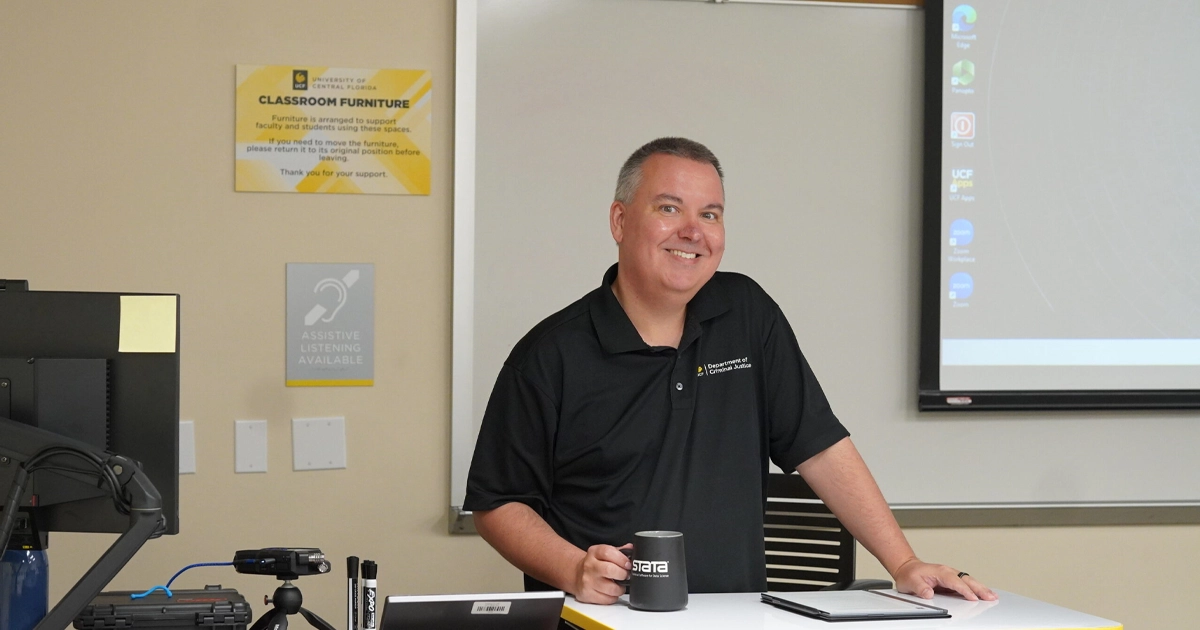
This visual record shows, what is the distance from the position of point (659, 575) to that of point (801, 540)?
3.24ft

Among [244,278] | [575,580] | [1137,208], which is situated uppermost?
[1137,208]

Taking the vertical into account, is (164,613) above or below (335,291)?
below

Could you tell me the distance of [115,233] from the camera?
2779 millimetres

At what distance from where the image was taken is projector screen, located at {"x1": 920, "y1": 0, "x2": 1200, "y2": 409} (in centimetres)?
307

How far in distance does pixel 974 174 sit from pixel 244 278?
206 centimetres

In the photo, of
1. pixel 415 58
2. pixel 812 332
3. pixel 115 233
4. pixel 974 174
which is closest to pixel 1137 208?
pixel 974 174

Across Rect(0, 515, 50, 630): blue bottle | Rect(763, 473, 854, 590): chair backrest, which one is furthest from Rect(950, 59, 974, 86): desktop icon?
Rect(0, 515, 50, 630): blue bottle

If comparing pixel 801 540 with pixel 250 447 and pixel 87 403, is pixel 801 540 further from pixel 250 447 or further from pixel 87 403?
pixel 87 403

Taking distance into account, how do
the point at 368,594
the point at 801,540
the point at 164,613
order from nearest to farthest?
1. the point at 164,613
2. the point at 368,594
3. the point at 801,540

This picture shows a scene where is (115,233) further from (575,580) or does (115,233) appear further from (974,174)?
(974,174)

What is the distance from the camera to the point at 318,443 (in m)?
2.85

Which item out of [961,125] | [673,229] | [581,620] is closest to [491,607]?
[581,620]

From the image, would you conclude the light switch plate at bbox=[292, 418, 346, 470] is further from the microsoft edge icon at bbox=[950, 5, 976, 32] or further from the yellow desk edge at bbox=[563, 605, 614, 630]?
the microsoft edge icon at bbox=[950, 5, 976, 32]

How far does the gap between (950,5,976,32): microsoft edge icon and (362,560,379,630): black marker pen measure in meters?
2.34
